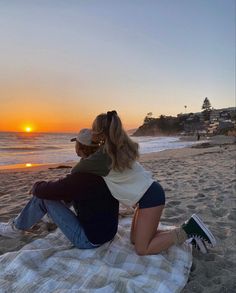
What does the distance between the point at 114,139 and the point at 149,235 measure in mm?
893

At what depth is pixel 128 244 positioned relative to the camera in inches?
134

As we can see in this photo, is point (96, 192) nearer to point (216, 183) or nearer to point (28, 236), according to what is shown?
point (28, 236)

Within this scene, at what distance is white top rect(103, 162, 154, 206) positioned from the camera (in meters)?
3.04

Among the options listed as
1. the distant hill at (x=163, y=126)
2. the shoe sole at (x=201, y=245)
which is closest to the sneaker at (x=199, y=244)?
the shoe sole at (x=201, y=245)

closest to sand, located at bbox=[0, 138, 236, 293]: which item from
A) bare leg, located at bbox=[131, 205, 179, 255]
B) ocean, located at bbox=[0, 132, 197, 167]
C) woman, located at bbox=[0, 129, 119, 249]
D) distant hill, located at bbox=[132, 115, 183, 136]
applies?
bare leg, located at bbox=[131, 205, 179, 255]

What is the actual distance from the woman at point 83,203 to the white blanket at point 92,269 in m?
0.14

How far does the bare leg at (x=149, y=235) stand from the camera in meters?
3.13

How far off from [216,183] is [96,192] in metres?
3.91

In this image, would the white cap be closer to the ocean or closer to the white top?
Result: the white top

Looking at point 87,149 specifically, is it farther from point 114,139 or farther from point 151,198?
point 151,198

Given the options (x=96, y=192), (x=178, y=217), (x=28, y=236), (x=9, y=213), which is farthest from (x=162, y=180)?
(x=96, y=192)

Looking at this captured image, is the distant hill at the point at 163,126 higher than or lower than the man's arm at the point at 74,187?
lower

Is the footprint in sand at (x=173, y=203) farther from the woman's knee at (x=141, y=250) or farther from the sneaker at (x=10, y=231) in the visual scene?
the sneaker at (x=10, y=231)

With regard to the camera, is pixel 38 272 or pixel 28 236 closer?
pixel 38 272
